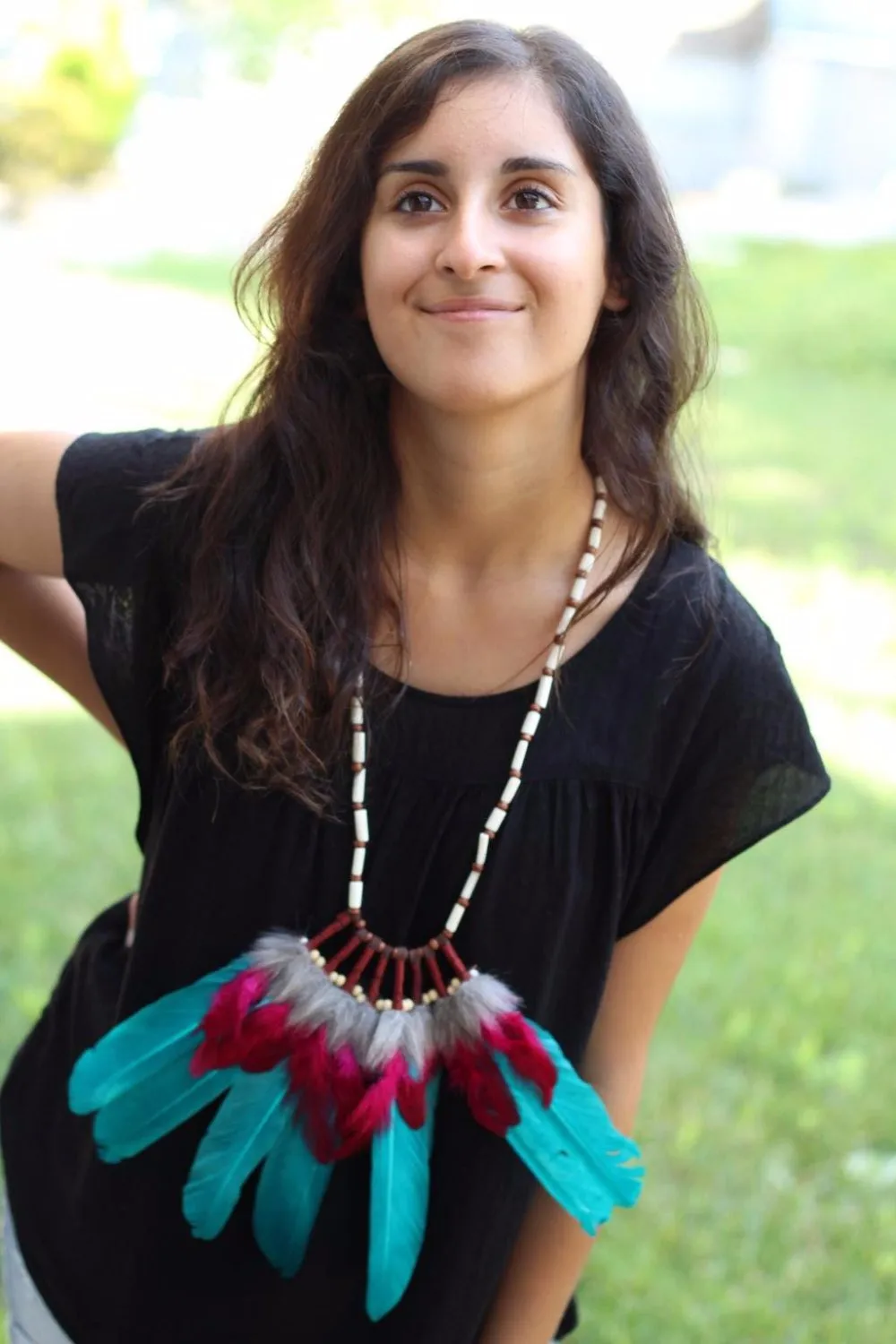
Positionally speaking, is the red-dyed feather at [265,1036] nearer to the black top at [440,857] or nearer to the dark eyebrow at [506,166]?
the black top at [440,857]

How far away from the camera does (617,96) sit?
154cm

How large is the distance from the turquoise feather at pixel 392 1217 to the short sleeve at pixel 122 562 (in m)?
0.45

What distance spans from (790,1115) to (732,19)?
64.0 ft


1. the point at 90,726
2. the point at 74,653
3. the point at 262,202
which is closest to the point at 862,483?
the point at 90,726

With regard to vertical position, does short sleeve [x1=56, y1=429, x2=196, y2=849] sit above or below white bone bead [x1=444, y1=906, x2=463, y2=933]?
above

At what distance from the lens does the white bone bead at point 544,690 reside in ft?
4.89

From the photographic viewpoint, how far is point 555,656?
151cm

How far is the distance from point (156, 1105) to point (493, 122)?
3.24 ft

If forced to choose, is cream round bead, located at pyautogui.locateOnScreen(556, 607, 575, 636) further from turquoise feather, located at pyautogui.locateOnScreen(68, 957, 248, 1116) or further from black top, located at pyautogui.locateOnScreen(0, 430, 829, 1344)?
turquoise feather, located at pyautogui.locateOnScreen(68, 957, 248, 1116)

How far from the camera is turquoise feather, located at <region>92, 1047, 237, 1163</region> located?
1.54m

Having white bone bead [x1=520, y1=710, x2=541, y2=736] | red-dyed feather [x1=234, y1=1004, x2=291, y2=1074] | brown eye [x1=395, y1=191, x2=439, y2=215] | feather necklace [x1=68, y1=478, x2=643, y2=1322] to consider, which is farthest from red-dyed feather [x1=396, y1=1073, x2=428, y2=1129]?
brown eye [x1=395, y1=191, x2=439, y2=215]

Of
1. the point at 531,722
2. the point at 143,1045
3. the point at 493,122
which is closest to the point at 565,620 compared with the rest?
the point at 531,722

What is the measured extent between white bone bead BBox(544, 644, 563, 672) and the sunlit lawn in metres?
1.47

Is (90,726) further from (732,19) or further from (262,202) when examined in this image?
(732,19)
